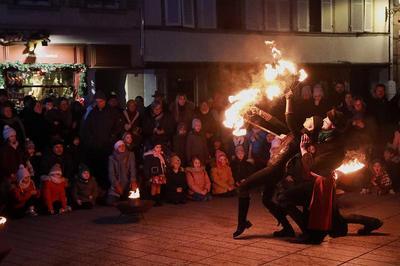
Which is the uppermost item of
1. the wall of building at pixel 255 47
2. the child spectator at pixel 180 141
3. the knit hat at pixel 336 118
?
the wall of building at pixel 255 47

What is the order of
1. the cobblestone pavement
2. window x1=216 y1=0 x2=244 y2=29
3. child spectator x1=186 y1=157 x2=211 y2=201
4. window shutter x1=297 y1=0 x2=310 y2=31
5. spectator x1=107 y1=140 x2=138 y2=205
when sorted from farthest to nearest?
window shutter x1=297 y1=0 x2=310 y2=31 < window x1=216 y1=0 x2=244 y2=29 < child spectator x1=186 y1=157 x2=211 y2=201 < spectator x1=107 y1=140 x2=138 y2=205 < the cobblestone pavement

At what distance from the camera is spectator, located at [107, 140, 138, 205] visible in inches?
464

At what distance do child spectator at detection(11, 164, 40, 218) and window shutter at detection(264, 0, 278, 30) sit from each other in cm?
1268

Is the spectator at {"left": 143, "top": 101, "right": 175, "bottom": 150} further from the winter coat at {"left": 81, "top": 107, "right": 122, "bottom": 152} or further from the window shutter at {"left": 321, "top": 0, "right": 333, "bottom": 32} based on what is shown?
the window shutter at {"left": 321, "top": 0, "right": 333, "bottom": 32}

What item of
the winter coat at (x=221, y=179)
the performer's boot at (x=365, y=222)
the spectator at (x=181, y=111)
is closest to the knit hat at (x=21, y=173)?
the spectator at (x=181, y=111)

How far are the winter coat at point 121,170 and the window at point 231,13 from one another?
10.2 meters

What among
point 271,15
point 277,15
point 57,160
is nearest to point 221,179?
point 57,160

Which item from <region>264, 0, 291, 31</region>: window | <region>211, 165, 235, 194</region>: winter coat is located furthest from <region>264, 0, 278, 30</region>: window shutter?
<region>211, 165, 235, 194</region>: winter coat

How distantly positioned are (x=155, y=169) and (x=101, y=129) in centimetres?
124

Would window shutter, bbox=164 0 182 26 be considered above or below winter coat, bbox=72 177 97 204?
above

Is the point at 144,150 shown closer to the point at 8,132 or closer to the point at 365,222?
the point at 8,132

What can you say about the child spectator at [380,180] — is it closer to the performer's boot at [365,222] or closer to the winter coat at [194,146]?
the winter coat at [194,146]

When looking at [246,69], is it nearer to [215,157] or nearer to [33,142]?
[215,157]

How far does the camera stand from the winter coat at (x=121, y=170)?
38.7ft
